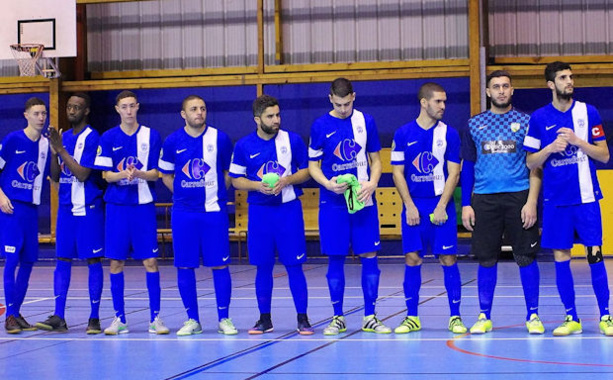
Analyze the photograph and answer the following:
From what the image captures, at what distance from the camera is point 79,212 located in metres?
8.05

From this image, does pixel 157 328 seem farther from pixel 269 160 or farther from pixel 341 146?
pixel 341 146

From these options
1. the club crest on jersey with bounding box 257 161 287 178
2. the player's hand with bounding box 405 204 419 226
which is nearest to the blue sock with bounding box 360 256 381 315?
the player's hand with bounding box 405 204 419 226

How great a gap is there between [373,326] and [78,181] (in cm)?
297

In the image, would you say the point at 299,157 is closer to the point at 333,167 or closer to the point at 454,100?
the point at 333,167

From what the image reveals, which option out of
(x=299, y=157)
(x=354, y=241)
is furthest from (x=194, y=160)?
(x=354, y=241)

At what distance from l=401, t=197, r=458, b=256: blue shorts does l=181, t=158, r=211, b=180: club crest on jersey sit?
1.81 metres

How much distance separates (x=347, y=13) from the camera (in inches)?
751

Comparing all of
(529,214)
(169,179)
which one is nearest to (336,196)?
(169,179)

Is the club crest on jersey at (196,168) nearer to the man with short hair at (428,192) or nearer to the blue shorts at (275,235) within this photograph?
the blue shorts at (275,235)

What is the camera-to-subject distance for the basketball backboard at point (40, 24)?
57.4ft

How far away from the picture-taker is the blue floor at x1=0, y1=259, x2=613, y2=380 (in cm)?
581

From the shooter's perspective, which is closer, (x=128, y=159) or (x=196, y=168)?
(x=196, y=168)

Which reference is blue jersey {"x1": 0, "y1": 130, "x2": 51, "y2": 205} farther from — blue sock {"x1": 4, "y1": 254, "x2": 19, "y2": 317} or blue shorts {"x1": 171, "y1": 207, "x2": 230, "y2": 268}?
blue shorts {"x1": 171, "y1": 207, "x2": 230, "y2": 268}

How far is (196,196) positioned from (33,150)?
1.87 meters
